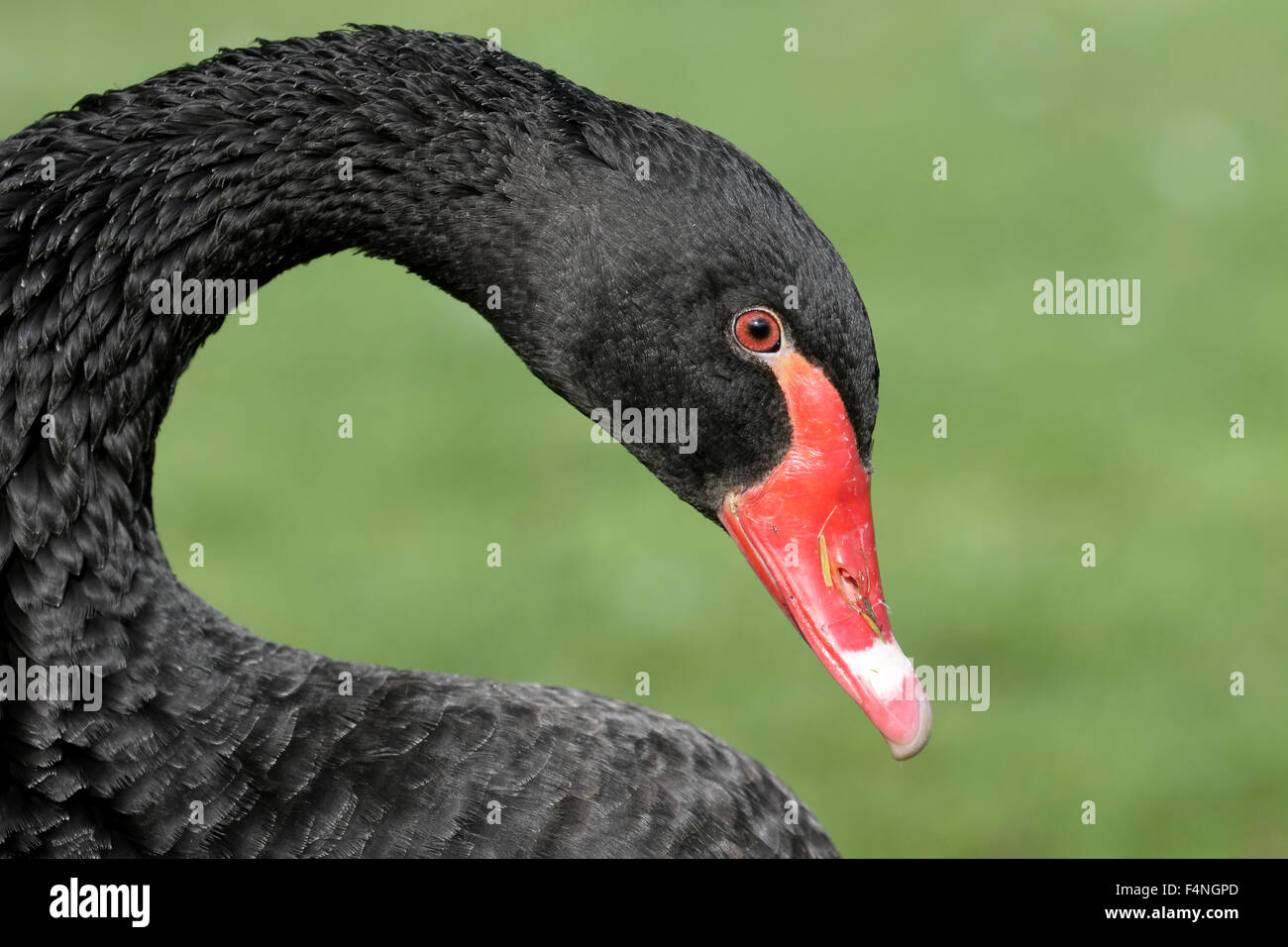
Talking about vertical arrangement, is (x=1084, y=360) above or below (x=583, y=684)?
above

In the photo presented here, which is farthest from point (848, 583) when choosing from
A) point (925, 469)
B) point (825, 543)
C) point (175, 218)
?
point (925, 469)

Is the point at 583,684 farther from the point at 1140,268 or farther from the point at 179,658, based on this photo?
the point at 1140,268

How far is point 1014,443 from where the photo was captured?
17.1 ft

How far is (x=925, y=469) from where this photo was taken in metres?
5.12

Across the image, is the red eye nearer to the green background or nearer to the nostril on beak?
the nostril on beak

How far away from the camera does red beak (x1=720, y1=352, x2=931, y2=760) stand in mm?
1896

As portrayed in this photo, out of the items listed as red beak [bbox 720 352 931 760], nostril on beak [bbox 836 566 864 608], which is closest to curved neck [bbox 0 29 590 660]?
red beak [bbox 720 352 931 760]

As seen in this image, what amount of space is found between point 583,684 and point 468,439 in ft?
4.88

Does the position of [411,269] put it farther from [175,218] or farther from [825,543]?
[825,543]

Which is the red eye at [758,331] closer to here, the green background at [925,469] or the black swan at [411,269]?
the black swan at [411,269]

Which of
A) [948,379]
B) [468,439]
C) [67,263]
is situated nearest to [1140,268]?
[948,379]

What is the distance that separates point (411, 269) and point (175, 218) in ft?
1.07

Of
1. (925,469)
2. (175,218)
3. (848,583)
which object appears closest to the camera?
(175,218)

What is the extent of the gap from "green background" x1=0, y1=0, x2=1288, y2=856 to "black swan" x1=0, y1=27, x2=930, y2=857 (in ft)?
6.08
